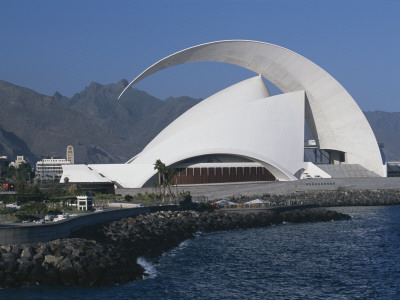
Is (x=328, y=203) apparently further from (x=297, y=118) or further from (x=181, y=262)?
(x=181, y=262)

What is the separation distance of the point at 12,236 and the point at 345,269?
12.4m

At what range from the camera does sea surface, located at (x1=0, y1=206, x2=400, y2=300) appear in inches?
810

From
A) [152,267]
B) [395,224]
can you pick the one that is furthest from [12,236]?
[395,224]

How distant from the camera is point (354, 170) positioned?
192 ft

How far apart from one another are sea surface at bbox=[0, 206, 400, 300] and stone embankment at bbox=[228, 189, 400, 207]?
12.7 meters

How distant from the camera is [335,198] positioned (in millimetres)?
52469

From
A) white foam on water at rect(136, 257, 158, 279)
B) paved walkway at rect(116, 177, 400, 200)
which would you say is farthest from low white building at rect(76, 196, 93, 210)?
paved walkway at rect(116, 177, 400, 200)

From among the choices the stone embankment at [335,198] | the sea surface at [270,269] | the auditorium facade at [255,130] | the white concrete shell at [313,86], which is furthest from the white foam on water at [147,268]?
the white concrete shell at [313,86]

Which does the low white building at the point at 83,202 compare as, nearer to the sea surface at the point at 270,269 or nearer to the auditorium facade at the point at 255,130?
the sea surface at the point at 270,269

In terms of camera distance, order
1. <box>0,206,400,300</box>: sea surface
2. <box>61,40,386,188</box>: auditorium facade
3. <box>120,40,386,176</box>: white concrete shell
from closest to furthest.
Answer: <box>0,206,400,300</box>: sea surface
<box>61,40,386,188</box>: auditorium facade
<box>120,40,386,176</box>: white concrete shell

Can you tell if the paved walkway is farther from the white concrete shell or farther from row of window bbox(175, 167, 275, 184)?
the white concrete shell

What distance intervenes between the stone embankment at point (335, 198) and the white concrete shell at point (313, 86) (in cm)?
444

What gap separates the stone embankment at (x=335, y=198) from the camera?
162 ft

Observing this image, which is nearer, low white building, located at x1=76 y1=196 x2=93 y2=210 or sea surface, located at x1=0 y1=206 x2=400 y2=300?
Result: sea surface, located at x1=0 y1=206 x2=400 y2=300
